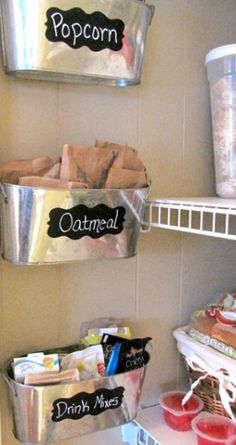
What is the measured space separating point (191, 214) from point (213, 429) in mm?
484

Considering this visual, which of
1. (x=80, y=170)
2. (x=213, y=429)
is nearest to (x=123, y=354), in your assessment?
(x=213, y=429)

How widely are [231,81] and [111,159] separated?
33 centimetres

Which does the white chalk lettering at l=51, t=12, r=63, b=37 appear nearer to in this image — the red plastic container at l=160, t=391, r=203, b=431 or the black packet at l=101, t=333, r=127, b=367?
the black packet at l=101, t=333, r=127, b=367

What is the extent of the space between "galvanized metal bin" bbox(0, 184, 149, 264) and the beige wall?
139mm

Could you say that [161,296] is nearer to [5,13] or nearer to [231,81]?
[231,81]

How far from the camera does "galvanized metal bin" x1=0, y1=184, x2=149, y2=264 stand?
2.53ft

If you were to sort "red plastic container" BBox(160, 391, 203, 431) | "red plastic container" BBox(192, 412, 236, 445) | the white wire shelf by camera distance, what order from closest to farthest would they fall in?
the white wire shelf → "red plastic container" BBox(192, 412, 236, 445) → "red plastic container" BBox(160, 391, 203, 431)

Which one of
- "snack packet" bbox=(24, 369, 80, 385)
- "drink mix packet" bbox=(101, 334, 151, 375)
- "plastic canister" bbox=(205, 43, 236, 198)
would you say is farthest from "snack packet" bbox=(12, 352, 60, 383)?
"plastic canister" bbox=(205, 43, 236, 198)

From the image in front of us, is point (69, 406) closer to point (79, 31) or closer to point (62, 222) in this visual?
point (62, 222)

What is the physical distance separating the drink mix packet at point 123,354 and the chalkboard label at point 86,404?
0.14ft

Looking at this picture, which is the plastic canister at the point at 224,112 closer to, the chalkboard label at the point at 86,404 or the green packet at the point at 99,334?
the green packet at the point at 99,334

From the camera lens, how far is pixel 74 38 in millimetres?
820

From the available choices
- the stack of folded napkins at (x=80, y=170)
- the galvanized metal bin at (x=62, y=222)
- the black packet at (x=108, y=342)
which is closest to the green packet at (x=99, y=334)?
the black packet at (x=108, y=342)

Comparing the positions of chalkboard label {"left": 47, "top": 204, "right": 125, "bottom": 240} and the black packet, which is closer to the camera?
chalkboard label {"left": 47, "top": 204, "right": 125, "bottom": 240}
